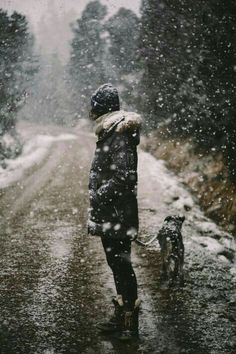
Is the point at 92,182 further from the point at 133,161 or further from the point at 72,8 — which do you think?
the point at 72,8

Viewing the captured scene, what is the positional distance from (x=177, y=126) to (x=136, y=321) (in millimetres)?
13394

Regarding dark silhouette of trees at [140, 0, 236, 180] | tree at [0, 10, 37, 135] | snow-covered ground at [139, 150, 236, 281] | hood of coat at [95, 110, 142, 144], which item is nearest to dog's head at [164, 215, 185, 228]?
snow-covered ground at [139, 150, 236, 281]

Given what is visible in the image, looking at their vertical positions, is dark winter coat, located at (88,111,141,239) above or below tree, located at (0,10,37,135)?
below

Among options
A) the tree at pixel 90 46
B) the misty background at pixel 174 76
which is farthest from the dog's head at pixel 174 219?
the tree at pixel 90 46

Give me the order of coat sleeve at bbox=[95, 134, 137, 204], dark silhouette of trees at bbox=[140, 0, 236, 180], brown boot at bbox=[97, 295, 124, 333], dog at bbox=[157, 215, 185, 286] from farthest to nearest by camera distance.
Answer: dark silhouette of trees at bbox=[140, 0, 236, 180], dog at bbox=[157, 215, 185, 286], brown boot at bbox=[97, 295, 124, 333], coat sleeve at bbox=[95, 134, 137, 204]

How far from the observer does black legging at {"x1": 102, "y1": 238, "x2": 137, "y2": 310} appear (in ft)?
12.4

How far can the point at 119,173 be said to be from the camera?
12.0 feet

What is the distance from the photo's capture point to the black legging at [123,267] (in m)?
3.77

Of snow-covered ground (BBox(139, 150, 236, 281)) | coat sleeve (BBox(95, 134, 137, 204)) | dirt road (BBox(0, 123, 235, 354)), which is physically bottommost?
dirt road (BBox(0, 123, 235, 354))

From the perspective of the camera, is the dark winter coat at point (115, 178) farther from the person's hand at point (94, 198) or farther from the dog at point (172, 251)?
the dog at point (172, 251)

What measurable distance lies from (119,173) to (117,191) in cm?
16

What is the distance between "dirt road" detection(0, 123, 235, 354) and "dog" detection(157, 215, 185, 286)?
19cm

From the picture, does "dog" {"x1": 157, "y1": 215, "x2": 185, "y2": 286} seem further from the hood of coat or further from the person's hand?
the hood of coat

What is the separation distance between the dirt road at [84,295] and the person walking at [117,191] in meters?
0.44
